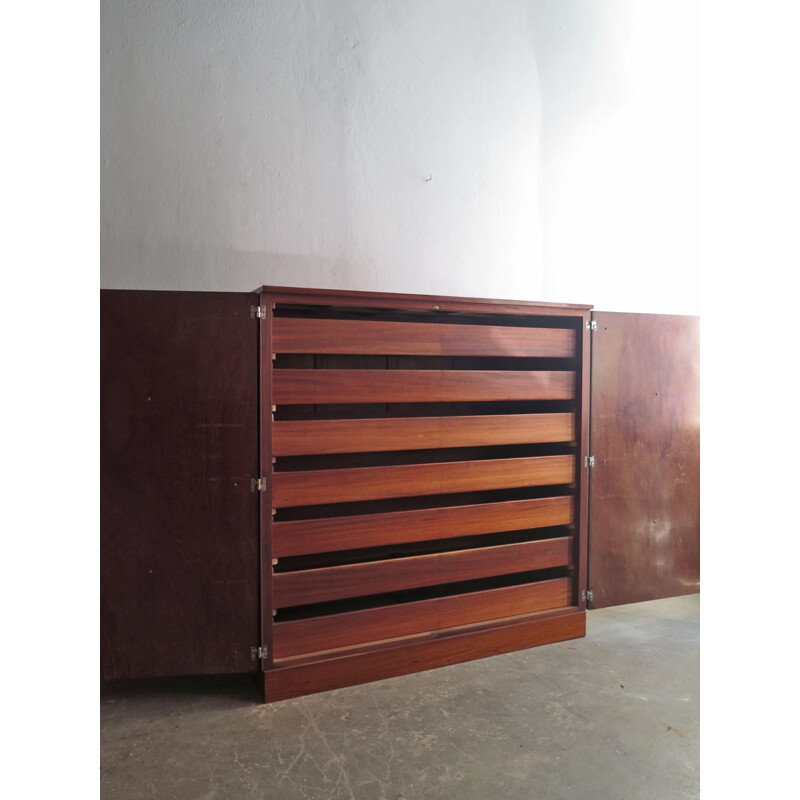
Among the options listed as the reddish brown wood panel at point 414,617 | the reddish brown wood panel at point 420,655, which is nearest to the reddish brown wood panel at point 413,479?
the reddish brown wood panel at point 414,617

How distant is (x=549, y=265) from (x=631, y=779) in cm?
277

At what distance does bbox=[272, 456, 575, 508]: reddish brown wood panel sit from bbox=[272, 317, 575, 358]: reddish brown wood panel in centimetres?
52

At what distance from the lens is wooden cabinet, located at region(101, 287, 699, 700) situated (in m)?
2.44

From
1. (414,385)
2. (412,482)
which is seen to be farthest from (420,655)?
(414,385)

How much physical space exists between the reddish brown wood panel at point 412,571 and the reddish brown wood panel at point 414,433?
1.69ft

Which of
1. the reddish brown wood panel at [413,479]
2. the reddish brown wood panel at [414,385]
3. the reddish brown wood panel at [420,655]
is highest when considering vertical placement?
the reddish brown wood panel at [414,385]

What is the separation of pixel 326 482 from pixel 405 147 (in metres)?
1.96

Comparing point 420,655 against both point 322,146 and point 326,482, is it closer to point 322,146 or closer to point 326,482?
point 326,482

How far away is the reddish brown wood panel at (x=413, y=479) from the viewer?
2.61m

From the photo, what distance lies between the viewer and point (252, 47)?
309cm

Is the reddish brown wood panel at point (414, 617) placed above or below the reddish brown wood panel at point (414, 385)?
below

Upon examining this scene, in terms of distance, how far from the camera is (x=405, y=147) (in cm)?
345

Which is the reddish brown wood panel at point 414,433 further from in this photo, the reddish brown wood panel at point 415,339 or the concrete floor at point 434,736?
the concrete floor at point 434,736
